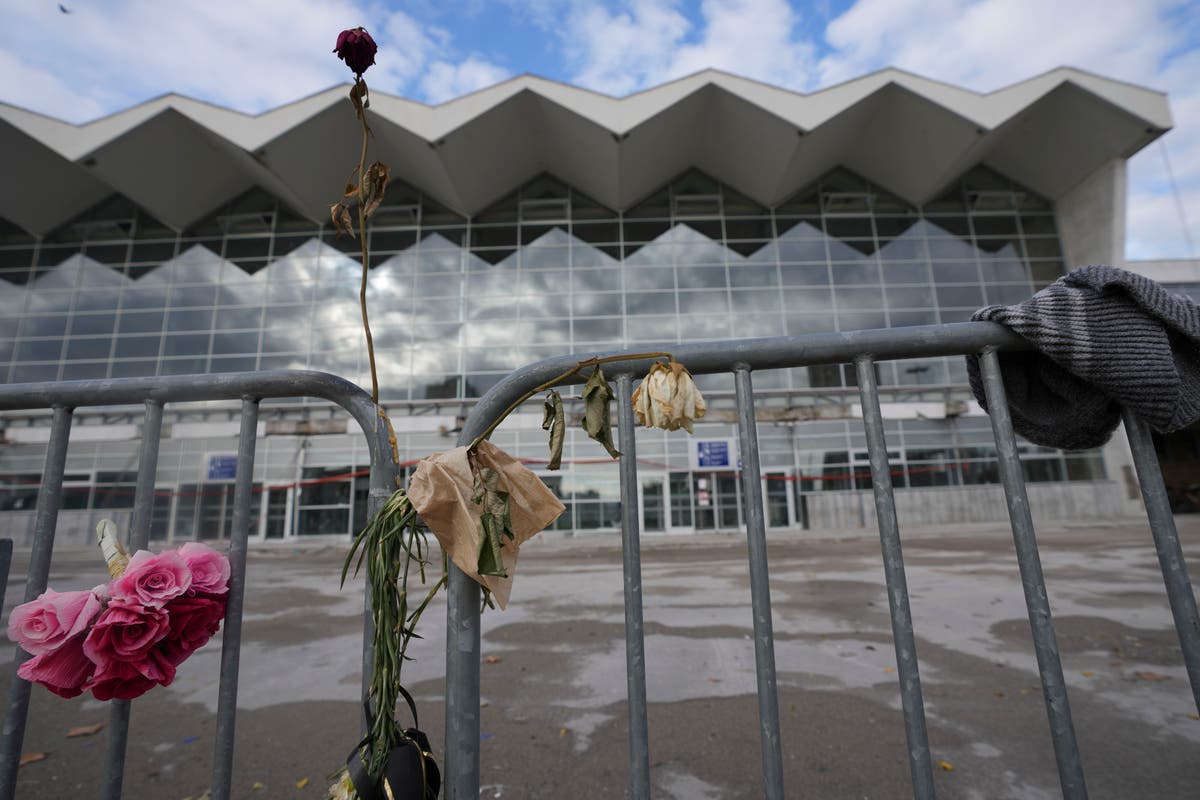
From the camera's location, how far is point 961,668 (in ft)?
11.6

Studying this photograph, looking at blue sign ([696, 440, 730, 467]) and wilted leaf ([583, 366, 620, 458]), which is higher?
blue sign ([696, 440, 730, 467])

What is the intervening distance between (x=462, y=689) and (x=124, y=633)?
2.13 ft

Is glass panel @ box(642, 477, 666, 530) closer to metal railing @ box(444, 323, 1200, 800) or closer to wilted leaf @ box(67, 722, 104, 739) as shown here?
wilted leaf @ box(67, 722, 104, 739)

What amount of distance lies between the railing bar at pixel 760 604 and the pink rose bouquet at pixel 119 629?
1.11 m

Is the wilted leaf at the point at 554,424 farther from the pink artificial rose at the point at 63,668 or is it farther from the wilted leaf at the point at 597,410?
the pink artificial rose at the point at 63,668

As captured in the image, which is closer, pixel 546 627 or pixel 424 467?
pixel 424 467

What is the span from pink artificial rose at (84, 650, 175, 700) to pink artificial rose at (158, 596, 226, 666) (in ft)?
0.07

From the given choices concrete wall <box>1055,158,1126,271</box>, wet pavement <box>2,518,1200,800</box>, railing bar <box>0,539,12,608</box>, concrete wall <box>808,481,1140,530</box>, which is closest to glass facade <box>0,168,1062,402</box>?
concrete wall <box>1055,158,1126,271</box>

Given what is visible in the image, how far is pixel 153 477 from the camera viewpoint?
1.39m

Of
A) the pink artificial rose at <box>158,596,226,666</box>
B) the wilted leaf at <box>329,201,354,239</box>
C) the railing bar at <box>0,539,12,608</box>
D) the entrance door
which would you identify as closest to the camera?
the wilted leaf at <box>329,201,354,239</box>

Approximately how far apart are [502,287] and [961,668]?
17476mm

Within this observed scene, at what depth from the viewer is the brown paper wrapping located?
3.10 feet

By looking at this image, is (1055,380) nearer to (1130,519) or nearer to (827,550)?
(827,550)

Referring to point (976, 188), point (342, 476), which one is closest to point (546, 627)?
point (342, 476)
